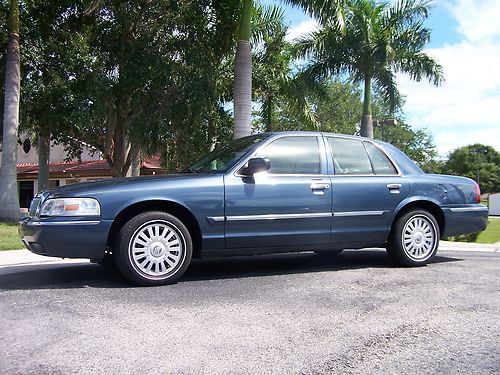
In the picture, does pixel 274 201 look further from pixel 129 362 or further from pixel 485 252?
pixel 485 252

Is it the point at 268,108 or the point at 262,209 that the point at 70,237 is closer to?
the point at 262,209

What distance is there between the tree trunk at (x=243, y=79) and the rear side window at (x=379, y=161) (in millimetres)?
7073

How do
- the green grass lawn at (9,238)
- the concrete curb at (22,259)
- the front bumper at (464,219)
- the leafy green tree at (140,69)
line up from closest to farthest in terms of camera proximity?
the front bumper at (464,219), the concrete curb at (22,259), the green grass lawn at (9,238), the leafy green tree at (140,69)

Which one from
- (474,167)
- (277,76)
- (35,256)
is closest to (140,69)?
(277,76)

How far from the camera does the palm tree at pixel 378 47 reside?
20.0 metres

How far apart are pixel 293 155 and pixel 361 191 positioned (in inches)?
37.0

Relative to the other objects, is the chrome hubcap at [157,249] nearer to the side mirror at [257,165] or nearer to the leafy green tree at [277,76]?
the side mirror at [257,165]

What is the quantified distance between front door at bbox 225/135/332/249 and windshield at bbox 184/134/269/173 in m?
0.20

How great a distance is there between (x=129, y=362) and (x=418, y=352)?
75.1 inches

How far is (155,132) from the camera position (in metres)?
16.5

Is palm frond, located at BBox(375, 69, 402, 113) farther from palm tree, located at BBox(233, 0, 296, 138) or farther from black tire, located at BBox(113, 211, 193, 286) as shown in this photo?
black tire, located at BBox(113, 211, 193, 286)

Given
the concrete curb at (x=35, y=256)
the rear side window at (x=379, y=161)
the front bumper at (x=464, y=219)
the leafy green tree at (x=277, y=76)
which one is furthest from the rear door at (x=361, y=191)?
the leafy green tree at (x=277, y=76)

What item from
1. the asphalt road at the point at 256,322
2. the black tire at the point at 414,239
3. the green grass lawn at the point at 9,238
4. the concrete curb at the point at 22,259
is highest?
the black tire at the point at 414,239

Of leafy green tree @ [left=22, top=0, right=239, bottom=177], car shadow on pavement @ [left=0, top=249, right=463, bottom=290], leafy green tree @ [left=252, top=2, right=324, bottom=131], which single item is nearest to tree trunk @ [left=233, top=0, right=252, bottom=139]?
leafy green tree @ [left=22, top=0, right=239, bottom=177]
